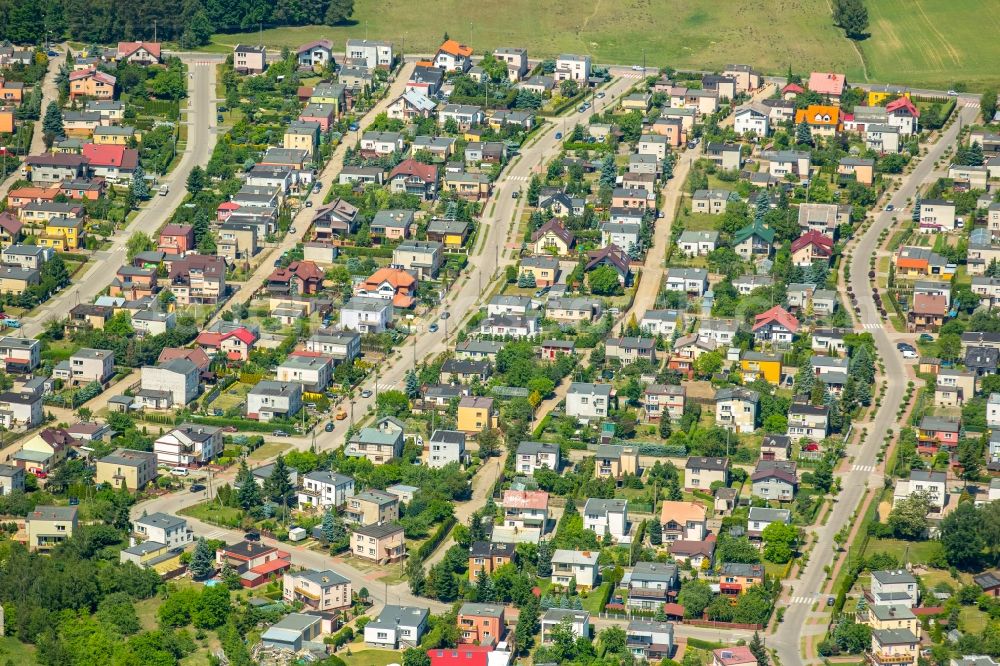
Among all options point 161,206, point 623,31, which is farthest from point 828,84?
point 161,206

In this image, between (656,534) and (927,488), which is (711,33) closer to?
(927,488)

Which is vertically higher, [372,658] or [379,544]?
[379,544]

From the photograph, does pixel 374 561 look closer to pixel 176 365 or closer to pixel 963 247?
pixel 176 365

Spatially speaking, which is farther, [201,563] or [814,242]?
[814,242]

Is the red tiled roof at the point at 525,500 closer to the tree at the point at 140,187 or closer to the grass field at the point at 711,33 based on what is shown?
the tree at the point at 140,187

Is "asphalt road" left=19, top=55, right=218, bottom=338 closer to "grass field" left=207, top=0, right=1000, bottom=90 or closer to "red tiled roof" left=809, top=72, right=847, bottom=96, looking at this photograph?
"grass field" left=207, top=0, right=1000, bottom=90

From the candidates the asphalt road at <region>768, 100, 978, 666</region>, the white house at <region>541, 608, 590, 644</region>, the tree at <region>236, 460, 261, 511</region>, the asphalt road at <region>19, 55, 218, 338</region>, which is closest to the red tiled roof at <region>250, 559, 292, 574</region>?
the tree at <region>236, 460, 261, 511</region>

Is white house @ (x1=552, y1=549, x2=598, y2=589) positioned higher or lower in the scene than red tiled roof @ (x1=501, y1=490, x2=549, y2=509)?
lower
